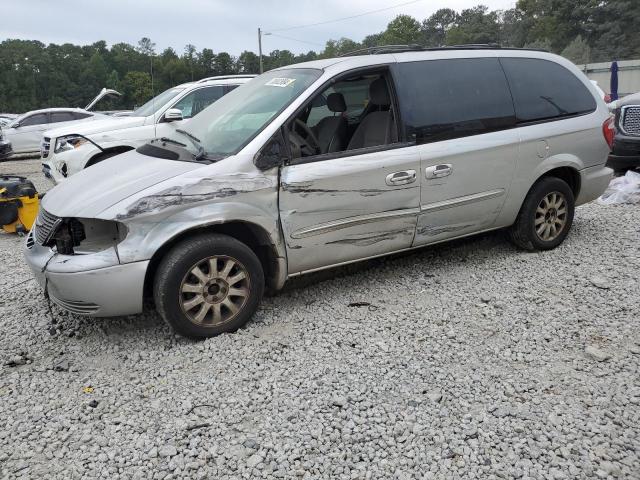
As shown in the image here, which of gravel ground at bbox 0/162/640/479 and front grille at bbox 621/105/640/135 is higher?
front grille at bbox 621/105/640/135

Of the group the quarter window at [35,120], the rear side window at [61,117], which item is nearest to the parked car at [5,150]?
the quarter window at [35,120]

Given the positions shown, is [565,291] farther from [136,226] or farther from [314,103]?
[136,226]

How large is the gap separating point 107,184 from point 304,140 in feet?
4.70

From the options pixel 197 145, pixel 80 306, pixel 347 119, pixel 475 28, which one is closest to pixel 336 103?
pixel 347 119

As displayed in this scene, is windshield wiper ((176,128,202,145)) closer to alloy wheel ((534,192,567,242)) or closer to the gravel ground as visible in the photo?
the gravel ground

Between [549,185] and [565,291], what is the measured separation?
1.09m

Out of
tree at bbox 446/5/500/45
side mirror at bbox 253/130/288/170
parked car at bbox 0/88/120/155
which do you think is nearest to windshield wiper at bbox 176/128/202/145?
side mirror at bbox 253/130/288/170

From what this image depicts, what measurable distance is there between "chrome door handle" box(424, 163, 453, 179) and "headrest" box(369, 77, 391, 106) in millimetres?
623

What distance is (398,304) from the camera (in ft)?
13.5

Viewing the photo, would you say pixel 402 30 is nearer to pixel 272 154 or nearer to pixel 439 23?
pixel 439 23

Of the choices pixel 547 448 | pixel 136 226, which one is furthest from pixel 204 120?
pixel 547 448

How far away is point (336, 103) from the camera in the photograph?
474 centimetres

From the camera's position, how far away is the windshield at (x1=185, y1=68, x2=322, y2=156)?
12.5ft

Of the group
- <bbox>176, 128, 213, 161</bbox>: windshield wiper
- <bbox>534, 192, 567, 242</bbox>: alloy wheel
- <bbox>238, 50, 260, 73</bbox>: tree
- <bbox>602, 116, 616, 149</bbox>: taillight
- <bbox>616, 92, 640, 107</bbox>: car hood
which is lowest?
<bbox>534, 192, 567, 242</bbox>: alloy wheel
